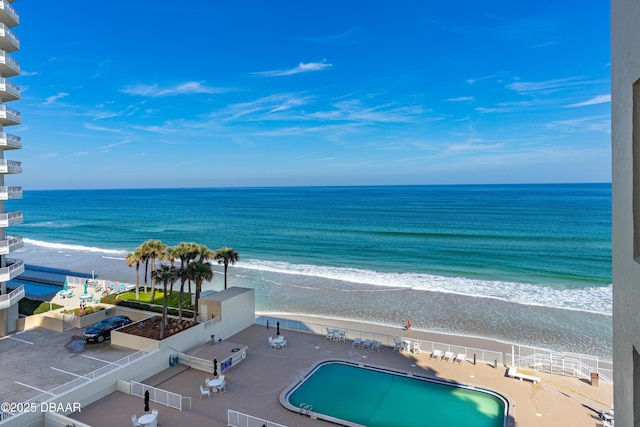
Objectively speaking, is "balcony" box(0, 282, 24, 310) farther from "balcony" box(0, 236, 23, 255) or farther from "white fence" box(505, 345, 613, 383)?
"white fence" box(505, 345, 613, 383)

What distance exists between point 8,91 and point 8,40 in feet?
8.69

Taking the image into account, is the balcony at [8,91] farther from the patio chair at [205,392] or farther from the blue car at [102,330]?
the patio chair at [205,392]

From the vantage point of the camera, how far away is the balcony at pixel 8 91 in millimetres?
20281

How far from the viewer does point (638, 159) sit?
4.20 m

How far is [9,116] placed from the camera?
806 inches

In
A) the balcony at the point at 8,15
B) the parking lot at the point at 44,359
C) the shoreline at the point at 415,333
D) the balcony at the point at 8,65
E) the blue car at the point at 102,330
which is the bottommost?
the shoreline at the point at 415,333

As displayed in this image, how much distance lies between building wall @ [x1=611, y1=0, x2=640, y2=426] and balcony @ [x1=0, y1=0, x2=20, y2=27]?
86.7 feet

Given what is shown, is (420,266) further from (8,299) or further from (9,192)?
(9,192)

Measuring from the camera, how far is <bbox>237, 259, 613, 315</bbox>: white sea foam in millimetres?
29266

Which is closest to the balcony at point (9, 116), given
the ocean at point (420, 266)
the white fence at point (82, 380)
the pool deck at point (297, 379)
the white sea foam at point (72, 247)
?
the white fence at point (82, 380)

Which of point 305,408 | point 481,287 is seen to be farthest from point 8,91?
point 481,287

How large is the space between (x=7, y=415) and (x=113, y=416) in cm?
302

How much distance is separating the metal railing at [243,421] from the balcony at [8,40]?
72.2 feet

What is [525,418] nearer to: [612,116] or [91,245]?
[612,116]
